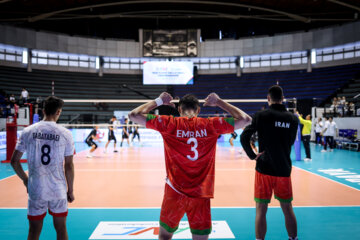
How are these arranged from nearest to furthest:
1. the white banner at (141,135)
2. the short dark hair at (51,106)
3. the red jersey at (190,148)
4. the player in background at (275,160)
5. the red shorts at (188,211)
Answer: the red shorts at (188,211), the red jersey at (190,148), the short dark hair at (51,106), the player in background at (275,160), the white banner at (141,135)

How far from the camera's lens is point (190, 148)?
2295mm

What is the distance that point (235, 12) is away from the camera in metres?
27.9

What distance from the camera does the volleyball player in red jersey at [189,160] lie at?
219cm

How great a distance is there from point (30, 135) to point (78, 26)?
3374 cm

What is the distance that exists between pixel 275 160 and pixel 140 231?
2233mm

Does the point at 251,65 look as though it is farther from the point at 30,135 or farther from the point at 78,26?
the point at 30,135

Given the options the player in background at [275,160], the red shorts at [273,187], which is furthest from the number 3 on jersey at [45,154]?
the red shorts at [273,187]

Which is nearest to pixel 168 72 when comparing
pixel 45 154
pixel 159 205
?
pixel 159 205

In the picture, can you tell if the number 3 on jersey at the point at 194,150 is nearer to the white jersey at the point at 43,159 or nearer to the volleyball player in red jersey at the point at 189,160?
the volleyball player in red jersey at the point at 189,160

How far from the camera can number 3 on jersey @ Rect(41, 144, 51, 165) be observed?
2459mm

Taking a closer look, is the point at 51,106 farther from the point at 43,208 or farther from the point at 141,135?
the point at 141,135

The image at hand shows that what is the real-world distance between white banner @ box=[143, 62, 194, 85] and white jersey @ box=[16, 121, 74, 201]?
23931mm

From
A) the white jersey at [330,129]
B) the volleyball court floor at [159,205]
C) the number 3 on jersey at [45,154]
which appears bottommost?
the volleyball court floor at [159,205]

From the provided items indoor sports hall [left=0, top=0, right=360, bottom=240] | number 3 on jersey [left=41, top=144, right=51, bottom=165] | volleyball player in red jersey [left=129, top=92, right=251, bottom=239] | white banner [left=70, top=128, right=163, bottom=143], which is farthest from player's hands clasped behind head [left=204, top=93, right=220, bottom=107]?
white banner [left=70, top=128, right=163, bottom=143]
